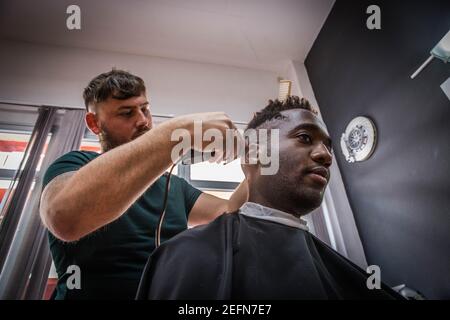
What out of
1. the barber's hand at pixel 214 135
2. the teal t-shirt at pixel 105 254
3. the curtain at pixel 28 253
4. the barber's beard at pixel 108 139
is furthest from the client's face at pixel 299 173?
the curtain at pixel 28 253

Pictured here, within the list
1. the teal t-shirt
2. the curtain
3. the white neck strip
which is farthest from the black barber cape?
the curtain

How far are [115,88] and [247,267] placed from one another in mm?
985

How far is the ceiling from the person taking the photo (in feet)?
8.05

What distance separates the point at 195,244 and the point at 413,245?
1474 mm

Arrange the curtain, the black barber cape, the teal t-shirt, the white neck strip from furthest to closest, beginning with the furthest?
the curtain, the white neck strip, the teal t-shirt, the black barber cape

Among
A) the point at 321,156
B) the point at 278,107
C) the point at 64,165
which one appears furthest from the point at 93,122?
the point at 321,156

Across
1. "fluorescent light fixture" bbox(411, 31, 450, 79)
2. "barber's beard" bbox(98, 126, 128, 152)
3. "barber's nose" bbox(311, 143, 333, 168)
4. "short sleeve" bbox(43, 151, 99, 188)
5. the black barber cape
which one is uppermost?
"fluorescent light fixture" bbox(411, 31, 450, 79)

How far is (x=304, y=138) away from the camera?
1087 mm

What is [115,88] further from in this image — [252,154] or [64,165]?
[252,154]

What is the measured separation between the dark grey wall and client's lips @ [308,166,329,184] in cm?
84

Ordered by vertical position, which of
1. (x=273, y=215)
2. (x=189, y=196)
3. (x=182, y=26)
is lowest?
(x=273, y=215)

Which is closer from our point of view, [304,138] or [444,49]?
[304,138]

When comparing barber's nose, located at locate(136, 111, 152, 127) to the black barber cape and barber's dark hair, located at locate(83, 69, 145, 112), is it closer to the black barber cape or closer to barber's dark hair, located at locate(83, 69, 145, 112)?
barber's dark hair, located at locate(83, 69, 145, 112)

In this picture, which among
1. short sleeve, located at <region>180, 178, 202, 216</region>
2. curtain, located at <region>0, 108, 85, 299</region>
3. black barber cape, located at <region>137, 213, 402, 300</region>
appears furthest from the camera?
curtain, located at <region>0, 108, 85, 299</region>
